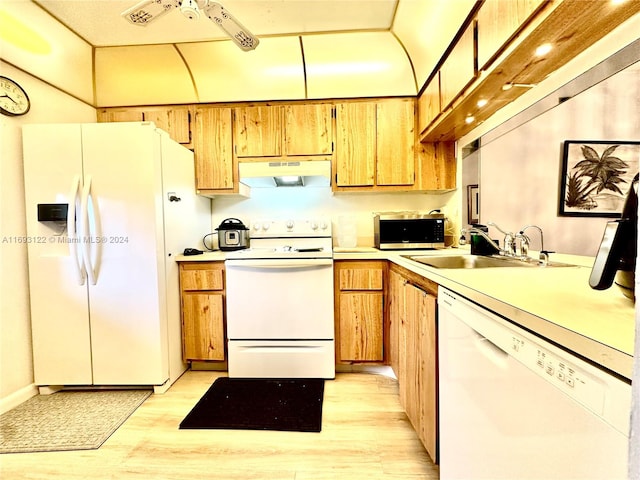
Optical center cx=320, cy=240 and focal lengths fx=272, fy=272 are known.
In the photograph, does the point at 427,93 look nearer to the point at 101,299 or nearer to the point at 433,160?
the point at 433,160

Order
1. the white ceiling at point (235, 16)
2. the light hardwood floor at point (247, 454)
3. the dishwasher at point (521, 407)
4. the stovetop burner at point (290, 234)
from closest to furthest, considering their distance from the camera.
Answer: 1. the dishwasher at point (521, 407)
2. the light hardwood floor at point (247, 454)
3. the white ceiling at point (235, 16)
4. the stovetop burner at point (290, 234)

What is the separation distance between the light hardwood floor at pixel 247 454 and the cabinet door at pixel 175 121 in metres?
2.06

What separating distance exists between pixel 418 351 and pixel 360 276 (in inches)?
31.1

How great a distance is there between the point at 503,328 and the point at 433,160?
77.2 inches

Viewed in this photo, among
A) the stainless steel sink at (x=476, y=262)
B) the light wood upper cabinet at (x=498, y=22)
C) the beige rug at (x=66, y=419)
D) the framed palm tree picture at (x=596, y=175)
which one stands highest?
the light wood upper cabinet at (x=498, y=22)

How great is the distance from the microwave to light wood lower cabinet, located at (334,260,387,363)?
1.09ft

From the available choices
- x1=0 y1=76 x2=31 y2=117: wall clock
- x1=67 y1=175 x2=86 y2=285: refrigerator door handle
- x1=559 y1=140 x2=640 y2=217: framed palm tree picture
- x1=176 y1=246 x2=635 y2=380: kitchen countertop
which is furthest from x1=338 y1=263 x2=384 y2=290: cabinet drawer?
x1=0 y1=76 x2=31 y2=117: wall clock

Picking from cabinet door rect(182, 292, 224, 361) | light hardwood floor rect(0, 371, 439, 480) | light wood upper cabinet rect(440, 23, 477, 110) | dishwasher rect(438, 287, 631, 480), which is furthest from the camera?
cabinet door rect(182, 292, 224, 361)

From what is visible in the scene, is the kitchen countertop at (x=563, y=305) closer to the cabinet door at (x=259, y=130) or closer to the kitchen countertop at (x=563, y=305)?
the kitchen countertop at (x=563, y=305)

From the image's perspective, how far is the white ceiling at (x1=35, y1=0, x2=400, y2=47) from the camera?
1848 mm

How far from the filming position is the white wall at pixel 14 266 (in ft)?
5.55

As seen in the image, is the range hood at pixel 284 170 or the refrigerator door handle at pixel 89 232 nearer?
the refrigerator door handle at pixel 89 232

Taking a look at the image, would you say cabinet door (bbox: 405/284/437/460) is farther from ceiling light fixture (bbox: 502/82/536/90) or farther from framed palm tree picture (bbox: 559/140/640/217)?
ceiling light fixture (bbox: 502/82/536/90)

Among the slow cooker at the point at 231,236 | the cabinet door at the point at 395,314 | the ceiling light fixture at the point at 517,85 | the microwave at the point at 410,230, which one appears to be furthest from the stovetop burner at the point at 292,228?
the ceiling light fixture at the point at 517,85
